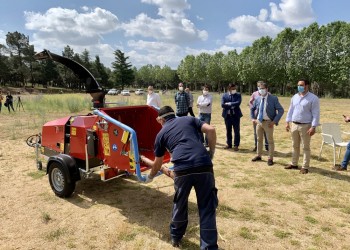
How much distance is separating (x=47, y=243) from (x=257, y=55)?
56.2 metres

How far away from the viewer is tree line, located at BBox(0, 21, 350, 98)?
4375cm

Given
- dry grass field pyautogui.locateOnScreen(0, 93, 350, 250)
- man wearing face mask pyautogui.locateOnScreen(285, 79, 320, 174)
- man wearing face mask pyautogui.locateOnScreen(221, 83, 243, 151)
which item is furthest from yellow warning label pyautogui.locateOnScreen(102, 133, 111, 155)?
man wearing face mask pyautogui.locateOnScreen(221, 83, 243, 151)

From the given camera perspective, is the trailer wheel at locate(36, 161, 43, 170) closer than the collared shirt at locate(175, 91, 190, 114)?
Yes

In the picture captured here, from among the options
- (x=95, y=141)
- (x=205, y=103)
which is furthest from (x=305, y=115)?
(x=95, y=141)

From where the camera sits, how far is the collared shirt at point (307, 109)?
245 inches

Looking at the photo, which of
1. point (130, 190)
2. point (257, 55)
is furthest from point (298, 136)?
point (257, 55)

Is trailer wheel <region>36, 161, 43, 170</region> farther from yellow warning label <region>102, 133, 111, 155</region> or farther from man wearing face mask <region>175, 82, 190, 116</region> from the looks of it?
man wearing face mask <region>175, 82, 190, 116</region>

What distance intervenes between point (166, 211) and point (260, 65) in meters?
53.4

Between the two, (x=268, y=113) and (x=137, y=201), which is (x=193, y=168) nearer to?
(x=137, y=201)

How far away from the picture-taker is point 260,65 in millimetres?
54188

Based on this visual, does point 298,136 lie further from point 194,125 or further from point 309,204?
point 194,125

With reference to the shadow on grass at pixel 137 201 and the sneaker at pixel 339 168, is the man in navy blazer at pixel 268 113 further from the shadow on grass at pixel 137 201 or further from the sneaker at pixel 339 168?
the shadow on grass at pixel 137 201

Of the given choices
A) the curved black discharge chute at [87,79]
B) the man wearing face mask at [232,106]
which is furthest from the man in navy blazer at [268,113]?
the curved black discharge chute at [87,79]

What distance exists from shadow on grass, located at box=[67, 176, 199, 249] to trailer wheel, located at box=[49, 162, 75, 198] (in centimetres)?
20
